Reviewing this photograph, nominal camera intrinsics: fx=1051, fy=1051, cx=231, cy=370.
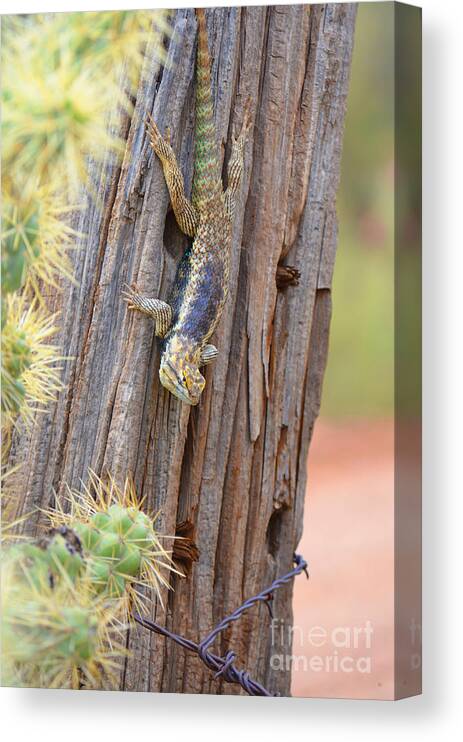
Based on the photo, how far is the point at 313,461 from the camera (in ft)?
9.64

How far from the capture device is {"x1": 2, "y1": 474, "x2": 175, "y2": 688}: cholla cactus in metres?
2.81

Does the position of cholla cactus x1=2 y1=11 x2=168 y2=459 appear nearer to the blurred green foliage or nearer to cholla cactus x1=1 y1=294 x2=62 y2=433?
cholla cactus x1=1 y1=294 x2=62 y2=433

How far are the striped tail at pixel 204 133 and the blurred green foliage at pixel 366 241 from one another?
36 centimetres

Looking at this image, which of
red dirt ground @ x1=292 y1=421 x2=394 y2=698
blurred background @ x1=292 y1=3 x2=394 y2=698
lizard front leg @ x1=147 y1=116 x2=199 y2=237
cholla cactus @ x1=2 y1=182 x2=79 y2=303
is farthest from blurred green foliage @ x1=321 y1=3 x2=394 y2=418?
cholla cactus @ x1=2 y1=182 x2=79 y2=303

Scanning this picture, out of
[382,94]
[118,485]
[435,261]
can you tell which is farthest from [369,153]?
[118,485]

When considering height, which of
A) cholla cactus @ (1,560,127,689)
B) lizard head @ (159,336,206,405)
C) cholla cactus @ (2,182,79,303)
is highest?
cholla cactus @ (2,182,79,303)

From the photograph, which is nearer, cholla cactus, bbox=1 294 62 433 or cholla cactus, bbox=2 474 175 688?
cholla cactus, bbox=2 474 175 688

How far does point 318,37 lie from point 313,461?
1194mm

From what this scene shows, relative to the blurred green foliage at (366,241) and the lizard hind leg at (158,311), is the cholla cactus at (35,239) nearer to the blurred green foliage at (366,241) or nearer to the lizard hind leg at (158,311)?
the lizard hind leg at (158,311)

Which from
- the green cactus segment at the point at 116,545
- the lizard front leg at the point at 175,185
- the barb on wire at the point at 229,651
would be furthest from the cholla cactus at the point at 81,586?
the lizard front leg at the point at 175,185

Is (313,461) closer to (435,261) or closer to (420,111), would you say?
(435,261)

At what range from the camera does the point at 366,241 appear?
9.32 feet

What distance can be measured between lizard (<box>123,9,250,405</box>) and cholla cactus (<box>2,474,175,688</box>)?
0.38 m

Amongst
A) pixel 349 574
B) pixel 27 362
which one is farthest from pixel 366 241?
pixel 27 362
